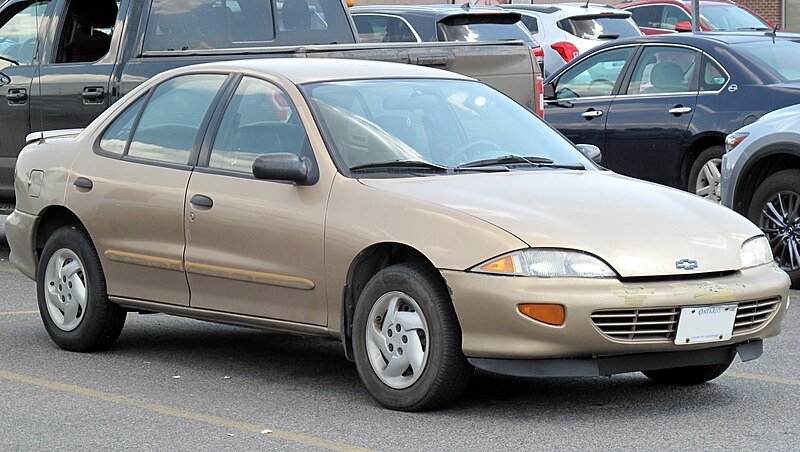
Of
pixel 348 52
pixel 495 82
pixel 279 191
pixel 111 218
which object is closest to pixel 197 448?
pixel 279 191

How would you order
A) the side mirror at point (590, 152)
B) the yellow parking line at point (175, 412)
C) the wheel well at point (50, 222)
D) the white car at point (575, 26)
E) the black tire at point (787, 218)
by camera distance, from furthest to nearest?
the white car at point (575, 26)
the black tire at point (787, 218)
the wheel well at point (50, 222)
the side mirror at point (590, 152)
the yellow parking line at point (175, 412)

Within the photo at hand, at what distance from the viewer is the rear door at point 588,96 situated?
46.7ft

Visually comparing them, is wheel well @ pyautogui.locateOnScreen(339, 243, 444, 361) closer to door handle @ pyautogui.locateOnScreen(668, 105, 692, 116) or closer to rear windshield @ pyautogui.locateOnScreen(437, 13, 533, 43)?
door handle @ pyautogui.locateOnScreen(668, 105, 692, 116)

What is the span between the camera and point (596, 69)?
14734 millimetres

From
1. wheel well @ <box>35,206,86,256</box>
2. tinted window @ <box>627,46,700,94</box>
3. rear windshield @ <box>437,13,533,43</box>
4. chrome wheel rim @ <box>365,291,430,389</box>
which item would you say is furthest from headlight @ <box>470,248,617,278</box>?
rear windshield @ <box>437,13,533,43</box>

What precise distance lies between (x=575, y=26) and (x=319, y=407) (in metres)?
16.2

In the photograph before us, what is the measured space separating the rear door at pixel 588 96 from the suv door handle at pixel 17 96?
476cm

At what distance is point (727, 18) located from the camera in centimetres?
2502

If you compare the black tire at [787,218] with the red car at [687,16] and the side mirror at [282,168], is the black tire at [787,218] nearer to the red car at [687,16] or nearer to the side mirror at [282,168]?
the side mirror at [282,168]

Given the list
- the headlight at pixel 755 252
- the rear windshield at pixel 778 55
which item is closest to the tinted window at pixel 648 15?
the rear windshield at pixel 778 55

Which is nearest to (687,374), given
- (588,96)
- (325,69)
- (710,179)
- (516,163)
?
(516,163)

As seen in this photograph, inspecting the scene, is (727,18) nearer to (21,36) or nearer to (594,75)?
(594,75)

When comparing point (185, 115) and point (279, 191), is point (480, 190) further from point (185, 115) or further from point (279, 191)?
point (185, 115)

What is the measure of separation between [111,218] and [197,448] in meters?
2.25
